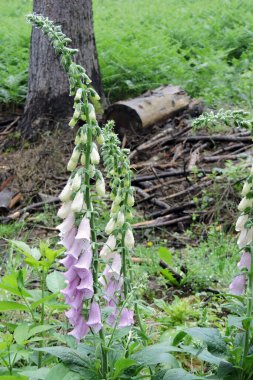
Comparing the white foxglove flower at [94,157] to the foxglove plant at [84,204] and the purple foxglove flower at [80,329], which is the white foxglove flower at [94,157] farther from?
the purple foxglove flower at [80,329]

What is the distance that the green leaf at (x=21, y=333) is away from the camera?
2.71 m

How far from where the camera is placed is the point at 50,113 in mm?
8617

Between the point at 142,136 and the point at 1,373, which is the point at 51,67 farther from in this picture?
the point at 1,373

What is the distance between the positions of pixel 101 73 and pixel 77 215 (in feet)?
24.8

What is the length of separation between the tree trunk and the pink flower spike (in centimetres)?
618

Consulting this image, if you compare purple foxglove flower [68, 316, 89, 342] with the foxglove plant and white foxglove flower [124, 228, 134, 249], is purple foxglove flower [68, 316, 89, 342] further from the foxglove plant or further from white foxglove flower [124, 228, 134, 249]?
white foxglove flower [124, 228, 134, 249]

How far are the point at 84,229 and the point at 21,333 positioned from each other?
0.62 metres

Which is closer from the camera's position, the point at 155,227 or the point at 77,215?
the point at 77,215

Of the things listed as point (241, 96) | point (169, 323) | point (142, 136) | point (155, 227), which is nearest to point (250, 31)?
point (241, 96)

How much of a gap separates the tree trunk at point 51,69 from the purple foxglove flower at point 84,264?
620 centimetres

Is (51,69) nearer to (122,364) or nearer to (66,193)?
(66,193)

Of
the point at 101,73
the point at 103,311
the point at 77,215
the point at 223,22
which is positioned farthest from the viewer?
the point at 223,22

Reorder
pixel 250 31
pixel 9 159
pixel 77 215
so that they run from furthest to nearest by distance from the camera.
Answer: pixel 250 31
pixel 9 159
pixel 77 215

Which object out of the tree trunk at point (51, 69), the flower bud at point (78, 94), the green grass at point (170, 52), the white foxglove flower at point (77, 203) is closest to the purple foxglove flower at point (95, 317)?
the white foxglove flower at point (77, 203)
